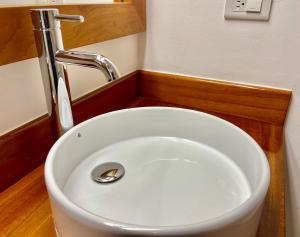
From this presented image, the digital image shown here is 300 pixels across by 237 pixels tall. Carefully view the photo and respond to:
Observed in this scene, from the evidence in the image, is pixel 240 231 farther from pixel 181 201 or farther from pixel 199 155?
pixel 199 155

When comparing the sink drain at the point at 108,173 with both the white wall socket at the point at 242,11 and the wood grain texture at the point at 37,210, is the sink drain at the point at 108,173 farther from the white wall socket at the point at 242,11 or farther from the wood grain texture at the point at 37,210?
the white wall socket at the point at 242,11

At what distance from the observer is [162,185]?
534 mm

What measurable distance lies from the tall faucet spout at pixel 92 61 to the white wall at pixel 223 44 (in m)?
0.47

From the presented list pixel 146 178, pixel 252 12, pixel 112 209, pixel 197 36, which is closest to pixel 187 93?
pixel 197 36

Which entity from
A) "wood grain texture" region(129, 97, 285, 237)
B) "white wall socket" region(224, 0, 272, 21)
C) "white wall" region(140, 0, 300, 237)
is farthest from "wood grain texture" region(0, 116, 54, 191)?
"white wall socket" region(224, 0, 272, 21)

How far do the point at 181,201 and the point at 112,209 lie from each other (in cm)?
13

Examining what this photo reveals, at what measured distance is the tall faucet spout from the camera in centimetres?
44

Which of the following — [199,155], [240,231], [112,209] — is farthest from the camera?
[199,155]

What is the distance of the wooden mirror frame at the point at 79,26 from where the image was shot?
46 centimetres

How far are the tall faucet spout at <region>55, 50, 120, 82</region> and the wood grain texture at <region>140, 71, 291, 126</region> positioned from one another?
1.61 feet

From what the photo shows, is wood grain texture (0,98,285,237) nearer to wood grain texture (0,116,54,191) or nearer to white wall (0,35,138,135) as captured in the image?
wood grain texture (0,116,54,191)

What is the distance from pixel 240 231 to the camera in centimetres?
33

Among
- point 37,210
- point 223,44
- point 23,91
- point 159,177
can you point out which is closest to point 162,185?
point 159,177

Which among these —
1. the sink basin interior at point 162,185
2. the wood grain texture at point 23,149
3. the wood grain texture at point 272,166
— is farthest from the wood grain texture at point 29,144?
the wood grain texture at point 272,166
